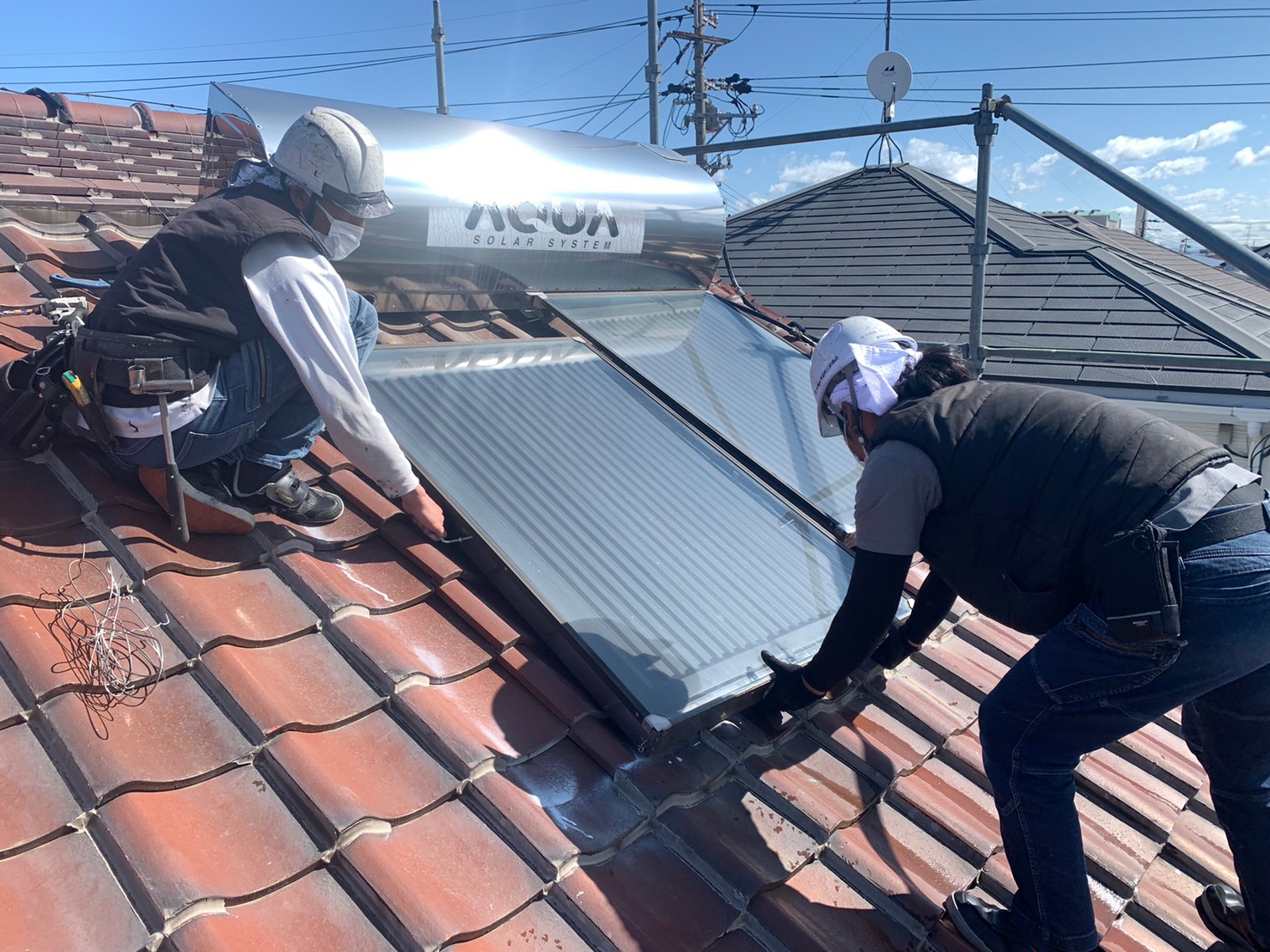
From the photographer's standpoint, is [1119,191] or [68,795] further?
[1119,191]

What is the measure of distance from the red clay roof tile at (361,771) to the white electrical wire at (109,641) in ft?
1.01

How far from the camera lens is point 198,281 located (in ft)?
7.25

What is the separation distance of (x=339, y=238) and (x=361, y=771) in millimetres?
1461

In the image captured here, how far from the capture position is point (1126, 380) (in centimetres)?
752

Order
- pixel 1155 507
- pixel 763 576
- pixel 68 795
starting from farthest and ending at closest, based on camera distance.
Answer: pixel 763 576
pixel 1155 507
pixel 68 795

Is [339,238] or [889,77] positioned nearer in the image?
[339,238]

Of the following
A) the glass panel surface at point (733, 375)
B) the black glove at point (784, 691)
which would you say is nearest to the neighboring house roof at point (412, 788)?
the black glove at point (784, 691)

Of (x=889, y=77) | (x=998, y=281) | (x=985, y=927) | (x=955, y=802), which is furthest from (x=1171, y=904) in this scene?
(x=889, y=77)

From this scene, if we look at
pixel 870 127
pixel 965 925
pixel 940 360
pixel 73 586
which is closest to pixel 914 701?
pixel 965 925

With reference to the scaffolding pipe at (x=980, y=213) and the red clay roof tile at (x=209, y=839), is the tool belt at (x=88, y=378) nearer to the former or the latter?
the red clay roof tile at (x=209, y=839)

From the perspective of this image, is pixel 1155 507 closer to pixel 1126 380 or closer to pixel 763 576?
pixel 763 576

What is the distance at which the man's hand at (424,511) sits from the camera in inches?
Result: 94.2

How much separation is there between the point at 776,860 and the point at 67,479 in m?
1.94

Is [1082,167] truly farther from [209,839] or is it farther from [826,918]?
[209,839]
